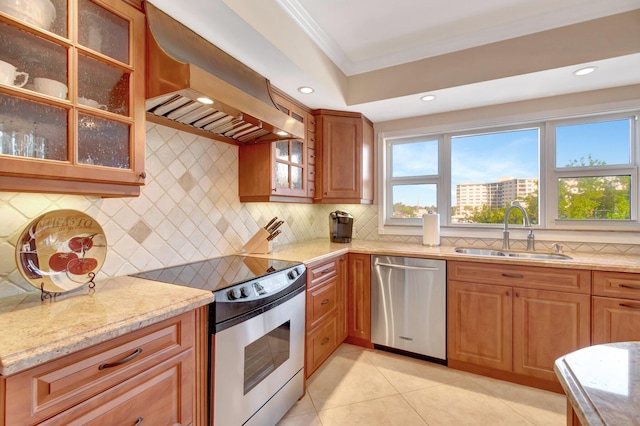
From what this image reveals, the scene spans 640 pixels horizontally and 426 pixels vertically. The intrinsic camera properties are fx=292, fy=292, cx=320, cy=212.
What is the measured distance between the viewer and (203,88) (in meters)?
1.30

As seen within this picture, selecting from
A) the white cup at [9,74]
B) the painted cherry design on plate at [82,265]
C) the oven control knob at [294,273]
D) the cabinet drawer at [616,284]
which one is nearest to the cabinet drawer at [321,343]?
the oven control knob at [294,273]

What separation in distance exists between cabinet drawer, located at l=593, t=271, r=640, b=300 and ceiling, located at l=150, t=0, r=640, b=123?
55.1 inches

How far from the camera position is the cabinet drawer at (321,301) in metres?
2.12

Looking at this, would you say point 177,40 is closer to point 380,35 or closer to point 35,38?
point 35,38

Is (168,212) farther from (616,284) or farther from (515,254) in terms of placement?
(616,284)

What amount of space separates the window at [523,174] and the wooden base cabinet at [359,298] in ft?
2.69

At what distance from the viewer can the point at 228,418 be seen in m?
1.36

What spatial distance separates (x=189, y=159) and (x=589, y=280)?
9.14 ft

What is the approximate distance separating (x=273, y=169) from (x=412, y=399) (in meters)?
1.91

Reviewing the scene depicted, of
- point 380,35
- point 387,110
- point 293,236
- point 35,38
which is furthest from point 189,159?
point 387,110

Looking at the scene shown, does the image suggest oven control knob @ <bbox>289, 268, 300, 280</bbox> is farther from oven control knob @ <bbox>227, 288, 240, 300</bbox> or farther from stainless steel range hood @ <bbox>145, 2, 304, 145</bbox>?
stainless steel range hood @ <bbox>145, 2, 304, 145</bbox>

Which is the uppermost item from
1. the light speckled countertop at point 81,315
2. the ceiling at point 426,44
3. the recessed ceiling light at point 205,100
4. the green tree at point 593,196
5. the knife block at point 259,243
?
the ceiling at point 426,44

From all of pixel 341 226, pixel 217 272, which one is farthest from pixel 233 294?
pixel 341 226

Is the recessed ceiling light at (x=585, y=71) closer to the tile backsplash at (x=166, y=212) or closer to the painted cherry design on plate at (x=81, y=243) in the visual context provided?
the tile backsplash at (x=166, y=212)
